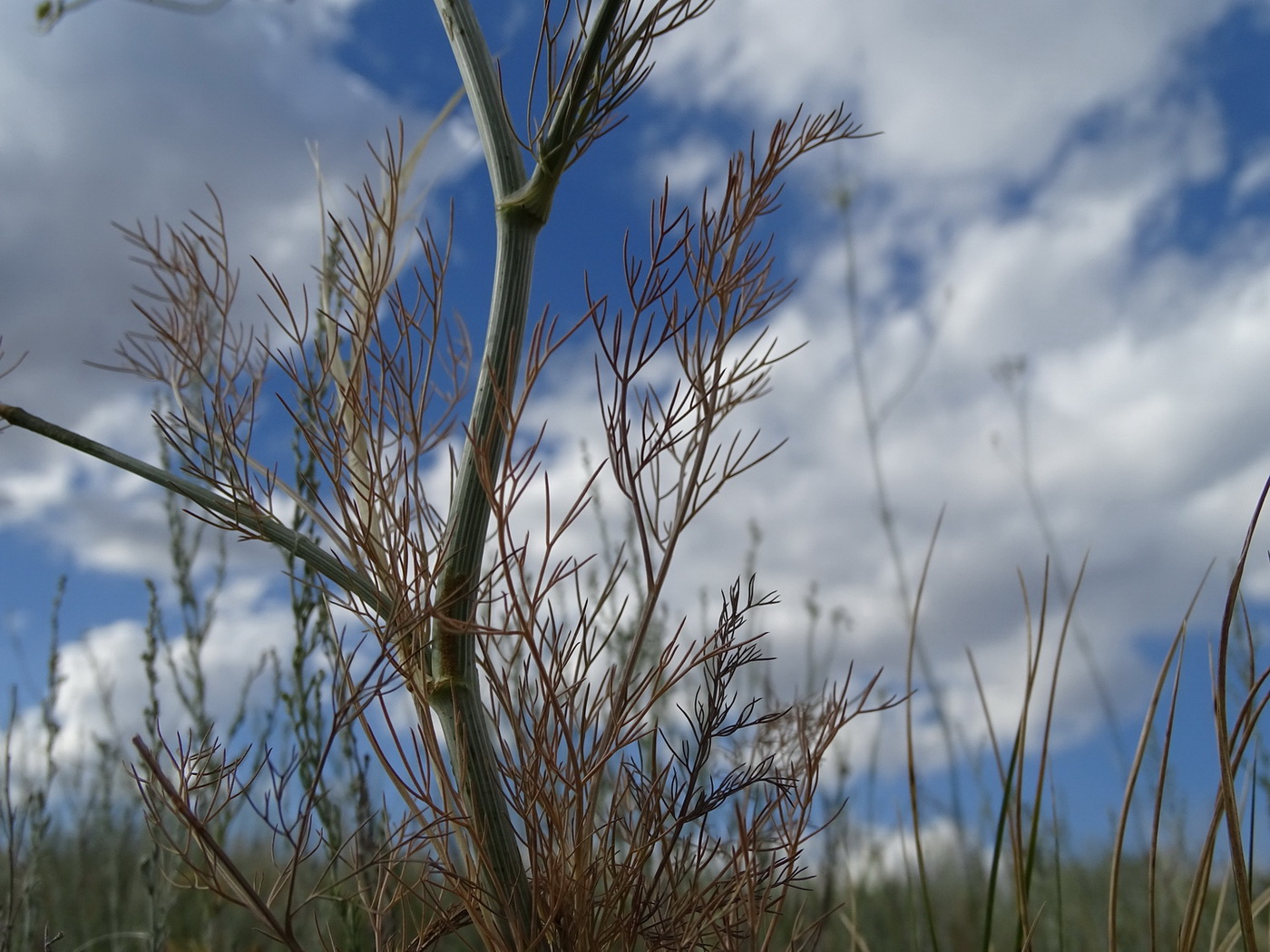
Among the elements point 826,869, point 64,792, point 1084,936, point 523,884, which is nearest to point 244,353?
point 523,884

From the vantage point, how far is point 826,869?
2.58m

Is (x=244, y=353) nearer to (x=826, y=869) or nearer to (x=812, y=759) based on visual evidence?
(x=812, y=759)

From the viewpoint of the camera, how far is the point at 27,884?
1.96 meters

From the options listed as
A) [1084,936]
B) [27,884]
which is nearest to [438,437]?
[27,884]

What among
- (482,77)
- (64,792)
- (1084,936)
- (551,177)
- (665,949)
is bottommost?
(1084,936)

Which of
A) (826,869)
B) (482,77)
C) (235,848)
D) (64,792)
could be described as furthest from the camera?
(235,848)

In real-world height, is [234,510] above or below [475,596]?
above

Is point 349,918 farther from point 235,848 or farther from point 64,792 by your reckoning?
point 235,848

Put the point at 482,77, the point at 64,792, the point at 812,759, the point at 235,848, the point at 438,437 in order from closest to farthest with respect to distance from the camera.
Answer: the point at 482,77
the point at 812,759
the point at 438,437
the point at 64,792
the point at 235,848

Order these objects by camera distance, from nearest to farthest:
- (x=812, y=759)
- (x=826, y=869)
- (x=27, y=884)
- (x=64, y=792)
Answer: (x=812, y=759)
(x=27, y=884)
(x=826, y=869)
(x=64, y=792)

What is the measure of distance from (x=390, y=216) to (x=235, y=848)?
395cm

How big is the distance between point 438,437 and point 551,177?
1.56 feet

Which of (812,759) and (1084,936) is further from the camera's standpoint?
(1084,936)

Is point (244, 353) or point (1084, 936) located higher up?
point (244, 353)
